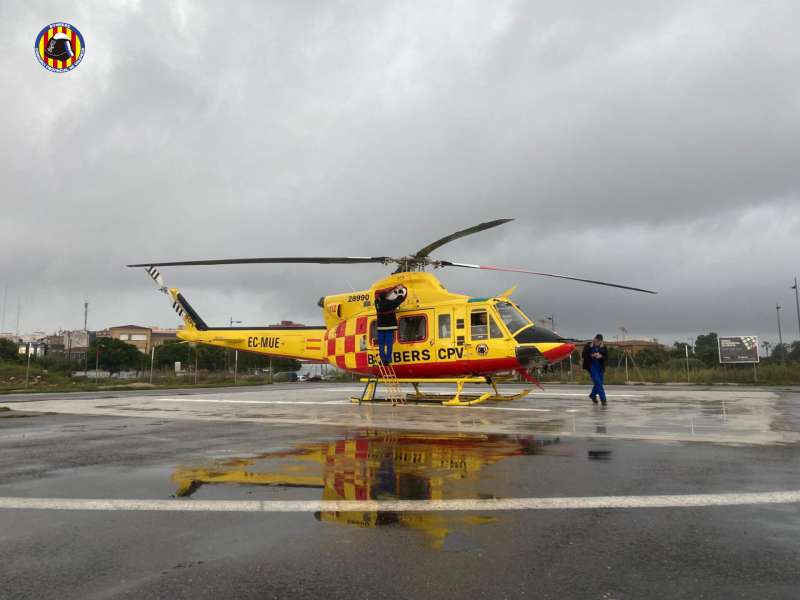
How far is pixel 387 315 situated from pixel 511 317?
3.72 metres

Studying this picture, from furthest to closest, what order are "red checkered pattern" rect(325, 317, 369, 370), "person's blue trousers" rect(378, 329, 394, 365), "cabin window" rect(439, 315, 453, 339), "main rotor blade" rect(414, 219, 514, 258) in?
"red checkered pattern" rect(325, 317, 369, 370)
"person's blue trousers" rect(378, 329, 394, 365)
"cabin window" rect(439, 315, 453, 339)
"main rotor blade" rect(414, 219, 514, 258)

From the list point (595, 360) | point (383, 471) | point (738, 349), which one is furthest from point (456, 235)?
point (738, 349)

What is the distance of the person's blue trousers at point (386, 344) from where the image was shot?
1578 cm

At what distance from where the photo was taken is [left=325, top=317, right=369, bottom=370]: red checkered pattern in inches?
656

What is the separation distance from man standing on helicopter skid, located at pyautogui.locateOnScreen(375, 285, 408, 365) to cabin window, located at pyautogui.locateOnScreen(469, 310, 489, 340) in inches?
84.5

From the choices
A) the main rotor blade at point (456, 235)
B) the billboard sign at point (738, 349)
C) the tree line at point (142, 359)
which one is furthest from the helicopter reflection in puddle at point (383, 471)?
the tree line at point (142, 359)

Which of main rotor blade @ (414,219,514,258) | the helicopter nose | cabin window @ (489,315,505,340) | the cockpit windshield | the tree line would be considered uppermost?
main rotor blade @ (414,219,514,258)

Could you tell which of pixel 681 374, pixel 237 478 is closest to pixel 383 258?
pixel 237 478

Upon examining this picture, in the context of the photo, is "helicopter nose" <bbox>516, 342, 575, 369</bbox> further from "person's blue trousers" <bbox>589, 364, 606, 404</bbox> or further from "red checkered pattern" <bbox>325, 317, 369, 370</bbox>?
"red checkered pattern" <bbox>325, 317, 369, 370</bbox>

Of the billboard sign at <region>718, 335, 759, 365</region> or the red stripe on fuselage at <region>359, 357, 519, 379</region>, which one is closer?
the red stripe on fuselage at <region>359, 357, 519, 379</region>

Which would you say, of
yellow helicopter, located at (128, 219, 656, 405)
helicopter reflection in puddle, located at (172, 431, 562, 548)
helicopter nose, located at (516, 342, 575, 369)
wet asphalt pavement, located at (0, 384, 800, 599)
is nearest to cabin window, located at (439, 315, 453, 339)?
yellow helicopter, located at (128, 219, 656, 405)

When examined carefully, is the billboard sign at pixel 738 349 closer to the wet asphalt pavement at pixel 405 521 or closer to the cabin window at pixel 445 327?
the cabin window at pixel 445 327

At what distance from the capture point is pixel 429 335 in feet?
50.3

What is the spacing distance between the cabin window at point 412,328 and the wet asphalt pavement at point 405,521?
22.5 feet
